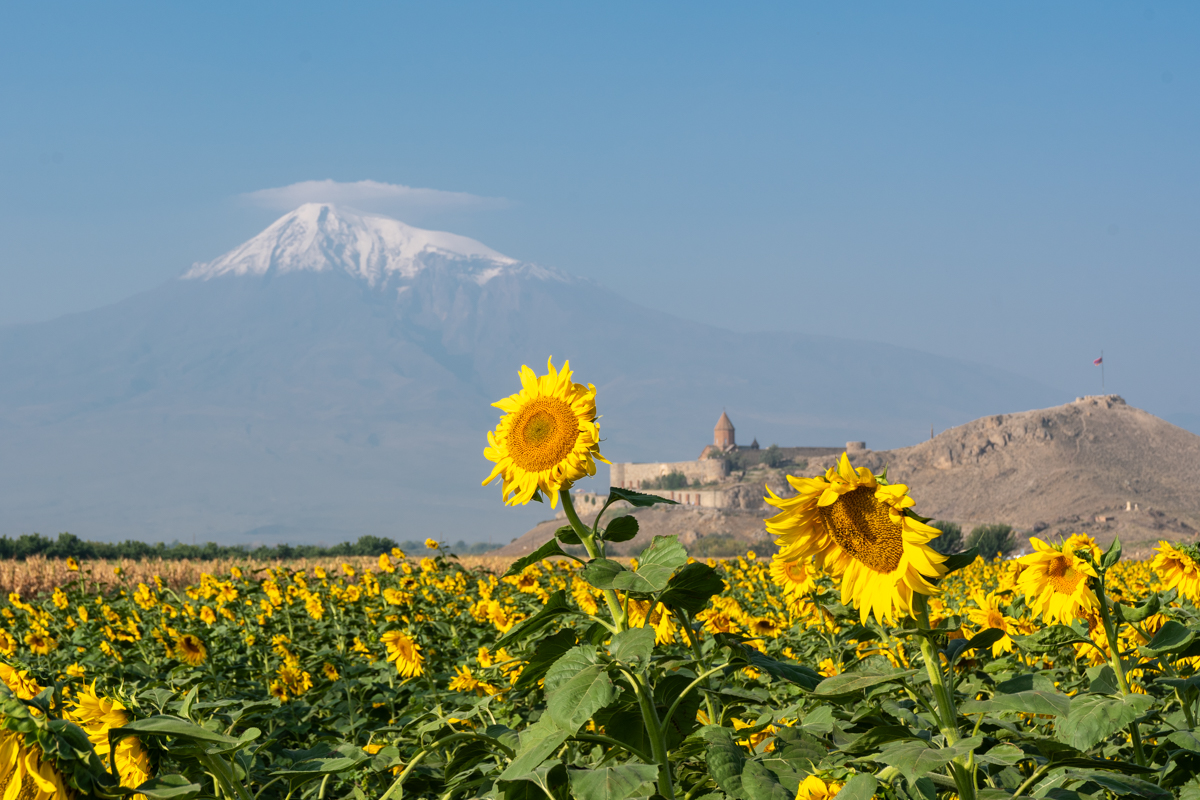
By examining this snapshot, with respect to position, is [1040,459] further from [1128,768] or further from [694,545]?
[1128,768]

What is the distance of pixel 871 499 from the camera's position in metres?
2.19

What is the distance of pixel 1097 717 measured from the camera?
7.29ft

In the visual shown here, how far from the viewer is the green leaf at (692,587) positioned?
228 centimetres

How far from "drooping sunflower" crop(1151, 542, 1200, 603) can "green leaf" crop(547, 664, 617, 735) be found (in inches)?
118

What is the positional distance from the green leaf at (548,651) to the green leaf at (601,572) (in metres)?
0.36

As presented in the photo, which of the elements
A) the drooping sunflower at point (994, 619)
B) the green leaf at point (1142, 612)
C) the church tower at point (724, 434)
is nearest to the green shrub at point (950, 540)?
the drooping sunflower at point (994, 619)

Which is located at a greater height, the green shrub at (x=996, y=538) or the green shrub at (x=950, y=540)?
the green shrub at (x=950, y=540)

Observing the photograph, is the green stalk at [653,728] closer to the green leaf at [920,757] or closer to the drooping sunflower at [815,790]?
the drooping sunflower at [815,790]

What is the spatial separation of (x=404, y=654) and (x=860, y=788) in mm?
4526

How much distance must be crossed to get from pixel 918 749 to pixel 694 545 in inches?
2649

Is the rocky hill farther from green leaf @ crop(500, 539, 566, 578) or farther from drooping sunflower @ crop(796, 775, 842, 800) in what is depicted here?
drooping sunflower @ crop(796, 775, 842, 800)

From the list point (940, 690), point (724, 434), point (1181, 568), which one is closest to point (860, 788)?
point (940, 690)

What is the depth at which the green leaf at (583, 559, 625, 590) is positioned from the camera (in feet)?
6.82

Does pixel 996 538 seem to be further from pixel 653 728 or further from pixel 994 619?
pixel 653 728
